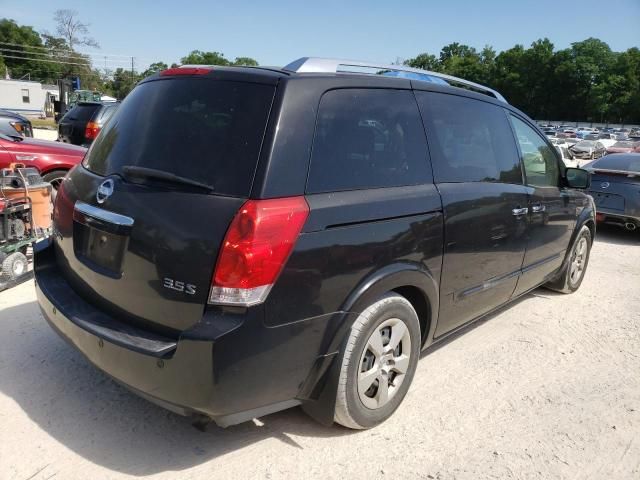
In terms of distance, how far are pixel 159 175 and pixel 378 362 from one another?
1495 millimetres

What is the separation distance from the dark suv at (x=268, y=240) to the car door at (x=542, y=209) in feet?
3.40

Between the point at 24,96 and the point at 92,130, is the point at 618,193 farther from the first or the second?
the point at 24,96

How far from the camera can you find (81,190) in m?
2.88

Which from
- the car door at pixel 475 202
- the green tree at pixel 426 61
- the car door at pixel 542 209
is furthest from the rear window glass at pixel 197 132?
the green tree at pixel 426 61

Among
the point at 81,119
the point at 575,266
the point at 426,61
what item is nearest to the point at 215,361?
the point at 575,266

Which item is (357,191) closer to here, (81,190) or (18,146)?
(81,190)

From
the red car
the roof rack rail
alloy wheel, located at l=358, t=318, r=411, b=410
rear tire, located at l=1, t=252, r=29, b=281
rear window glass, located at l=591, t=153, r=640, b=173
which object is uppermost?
the roof rack rail

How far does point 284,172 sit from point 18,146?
20.1 feet

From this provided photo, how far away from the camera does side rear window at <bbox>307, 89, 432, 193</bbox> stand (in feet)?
8.34

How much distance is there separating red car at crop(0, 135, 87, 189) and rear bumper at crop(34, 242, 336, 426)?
5201 millimetres

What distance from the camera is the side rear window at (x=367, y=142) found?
254 centimetres

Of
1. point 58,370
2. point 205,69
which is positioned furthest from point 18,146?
point 205,69

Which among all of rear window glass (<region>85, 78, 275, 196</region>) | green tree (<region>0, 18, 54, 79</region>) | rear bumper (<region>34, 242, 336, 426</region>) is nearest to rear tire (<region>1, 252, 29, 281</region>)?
rear window glass (<region>85, 78, 275, 196</region>)

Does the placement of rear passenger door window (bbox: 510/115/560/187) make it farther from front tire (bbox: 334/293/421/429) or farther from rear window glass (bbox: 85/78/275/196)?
rear window glass (bbox: 85/78/275/196)
